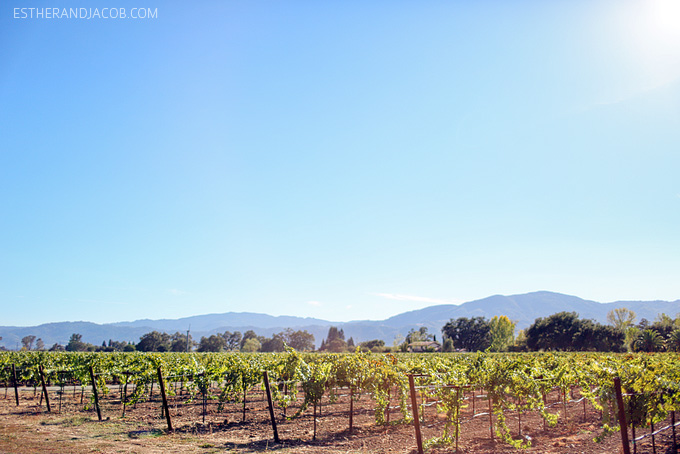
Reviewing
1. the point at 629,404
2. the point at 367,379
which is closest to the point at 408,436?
the point at 367,379

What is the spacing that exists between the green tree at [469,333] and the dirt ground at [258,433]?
11039 cm

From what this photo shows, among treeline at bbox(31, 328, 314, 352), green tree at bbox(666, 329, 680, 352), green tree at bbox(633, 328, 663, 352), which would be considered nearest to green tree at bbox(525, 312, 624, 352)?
green tree at bbox(633, 328, 663, 352)

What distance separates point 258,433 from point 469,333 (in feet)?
405

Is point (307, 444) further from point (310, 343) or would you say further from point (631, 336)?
point (310, 343)

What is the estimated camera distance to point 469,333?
411ft

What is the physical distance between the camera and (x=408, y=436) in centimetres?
1300

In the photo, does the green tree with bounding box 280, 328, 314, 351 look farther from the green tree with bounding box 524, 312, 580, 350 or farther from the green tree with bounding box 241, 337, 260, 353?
the green tree with bounding box 524, 312, 580, 350

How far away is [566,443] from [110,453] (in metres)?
13.4

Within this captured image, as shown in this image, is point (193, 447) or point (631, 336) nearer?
point (193, 447)

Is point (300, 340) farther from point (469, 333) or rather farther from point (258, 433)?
point (258, 433)

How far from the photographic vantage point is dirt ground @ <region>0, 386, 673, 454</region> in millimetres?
11250

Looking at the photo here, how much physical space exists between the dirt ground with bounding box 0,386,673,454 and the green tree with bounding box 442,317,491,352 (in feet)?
362

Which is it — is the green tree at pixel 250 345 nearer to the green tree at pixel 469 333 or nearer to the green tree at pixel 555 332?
the green tree at pixel 469 333

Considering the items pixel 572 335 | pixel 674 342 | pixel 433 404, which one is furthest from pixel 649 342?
pixel 433 404
